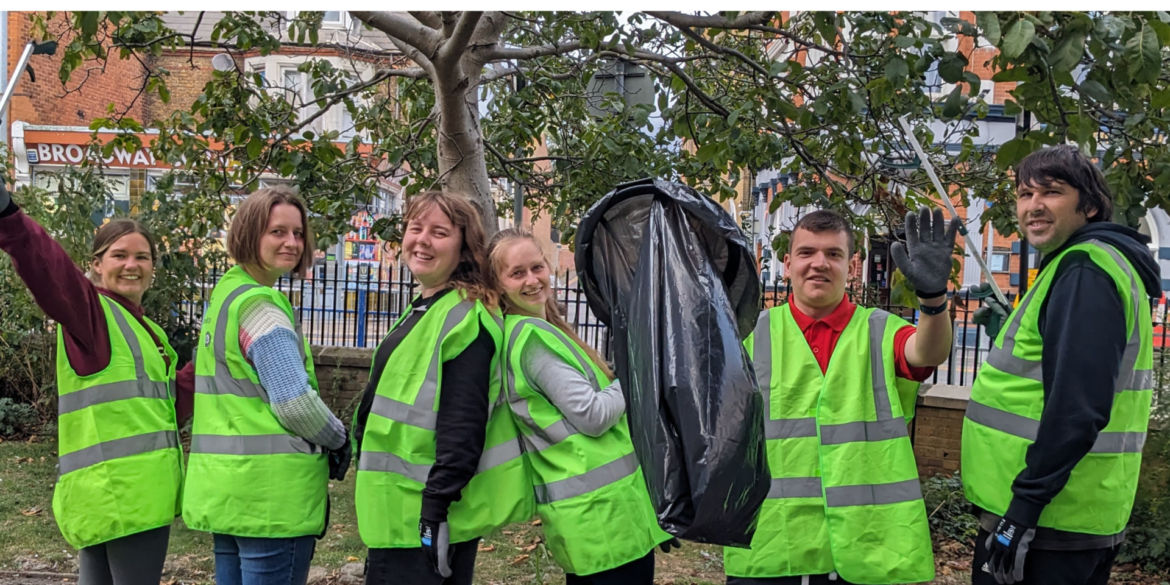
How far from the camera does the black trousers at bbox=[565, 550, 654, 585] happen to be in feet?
8.30

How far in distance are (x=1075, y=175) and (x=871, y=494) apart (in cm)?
104

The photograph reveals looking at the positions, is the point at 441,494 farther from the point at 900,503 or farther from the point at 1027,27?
the point at 1027,27

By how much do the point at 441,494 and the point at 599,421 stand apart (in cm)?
47

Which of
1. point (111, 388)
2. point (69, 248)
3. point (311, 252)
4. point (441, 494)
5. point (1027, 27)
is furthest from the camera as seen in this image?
point (69, 248)

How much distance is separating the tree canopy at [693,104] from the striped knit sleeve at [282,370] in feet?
5.04

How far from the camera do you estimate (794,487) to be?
2.54 m

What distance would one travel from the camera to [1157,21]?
2455mm

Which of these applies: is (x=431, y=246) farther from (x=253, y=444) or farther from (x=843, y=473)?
(x=843, y=473)

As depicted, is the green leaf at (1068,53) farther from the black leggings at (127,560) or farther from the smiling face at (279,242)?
the black leggings at (127,560)

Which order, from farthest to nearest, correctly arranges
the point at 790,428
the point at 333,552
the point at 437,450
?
the point at 333,552 < the point at 790,428 < the point at 437,450

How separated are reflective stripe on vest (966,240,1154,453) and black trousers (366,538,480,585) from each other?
1.50 m

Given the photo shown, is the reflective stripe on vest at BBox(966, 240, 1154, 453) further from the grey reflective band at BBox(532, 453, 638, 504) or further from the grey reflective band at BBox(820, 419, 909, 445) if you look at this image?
the grey reflective band at BBox(532, 453, 638, 504)

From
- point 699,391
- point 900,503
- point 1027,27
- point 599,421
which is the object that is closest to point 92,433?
point 599,421

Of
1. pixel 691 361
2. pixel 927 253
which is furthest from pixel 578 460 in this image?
pixel 927 253
